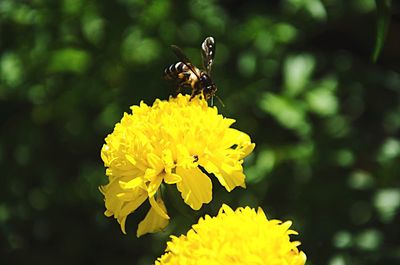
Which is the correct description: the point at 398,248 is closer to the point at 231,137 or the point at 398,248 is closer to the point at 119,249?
the point at 119,249

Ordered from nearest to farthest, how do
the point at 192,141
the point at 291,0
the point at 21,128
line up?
the point at 192,141 → the point at 291,0 → the point at 21,128

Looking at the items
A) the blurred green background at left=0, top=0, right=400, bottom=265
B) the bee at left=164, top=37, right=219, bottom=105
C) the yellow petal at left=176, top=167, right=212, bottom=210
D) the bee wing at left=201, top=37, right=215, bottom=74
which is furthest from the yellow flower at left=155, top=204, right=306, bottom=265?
the blurred green background at left=0, top=0, right=400, bottom=265

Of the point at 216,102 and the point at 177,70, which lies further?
the point at 216,102

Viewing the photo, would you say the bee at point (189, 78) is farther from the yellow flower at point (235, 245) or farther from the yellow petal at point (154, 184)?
the yellow flower at point (235, 245)

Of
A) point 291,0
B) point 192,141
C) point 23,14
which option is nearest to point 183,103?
point 192,141

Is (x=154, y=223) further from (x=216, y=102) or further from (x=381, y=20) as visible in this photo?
(x=216, y=102)

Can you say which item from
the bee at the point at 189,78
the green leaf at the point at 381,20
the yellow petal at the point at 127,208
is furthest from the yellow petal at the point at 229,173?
the green leaf at the point at 381,20

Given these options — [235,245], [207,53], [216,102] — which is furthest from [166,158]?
[216,102]
